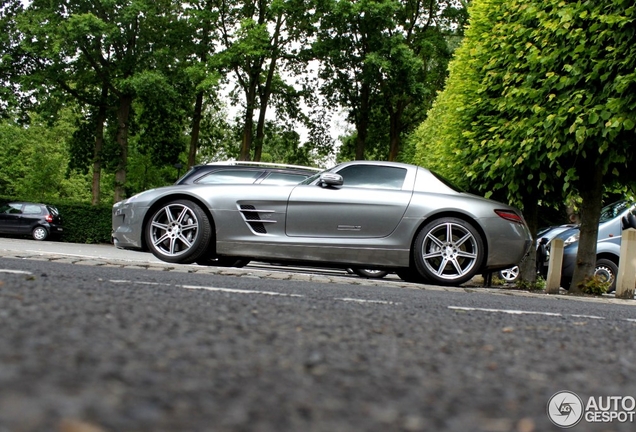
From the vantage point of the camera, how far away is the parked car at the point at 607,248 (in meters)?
14.3

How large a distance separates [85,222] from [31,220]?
1.97m

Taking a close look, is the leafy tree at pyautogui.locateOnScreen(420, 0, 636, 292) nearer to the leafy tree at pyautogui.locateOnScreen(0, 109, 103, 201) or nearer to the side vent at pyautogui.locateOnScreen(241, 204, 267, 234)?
the side vent at pyautogui.locateOnScreen(241, 204, 267, 234)

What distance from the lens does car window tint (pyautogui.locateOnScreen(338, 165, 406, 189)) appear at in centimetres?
899

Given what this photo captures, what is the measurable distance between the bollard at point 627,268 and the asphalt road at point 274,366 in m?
7.47

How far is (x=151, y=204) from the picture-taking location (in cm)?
888

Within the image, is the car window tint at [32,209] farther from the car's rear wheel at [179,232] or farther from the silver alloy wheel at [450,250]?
the silver alloy wheel at [450,250]

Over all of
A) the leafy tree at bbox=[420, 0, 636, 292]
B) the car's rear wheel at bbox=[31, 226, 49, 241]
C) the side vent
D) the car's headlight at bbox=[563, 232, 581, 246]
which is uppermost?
the leafy tree at bbox=[420, 0, 636, 292]

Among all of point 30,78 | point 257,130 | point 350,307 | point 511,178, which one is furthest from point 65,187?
point 350,307

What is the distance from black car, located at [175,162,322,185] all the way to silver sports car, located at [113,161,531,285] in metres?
1.01

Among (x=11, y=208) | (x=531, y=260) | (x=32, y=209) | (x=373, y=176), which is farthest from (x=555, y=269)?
(x=11, y=208)

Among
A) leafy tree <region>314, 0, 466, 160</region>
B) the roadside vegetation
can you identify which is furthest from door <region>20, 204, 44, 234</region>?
leafy tree <region>314, 0, 466, 160</region>

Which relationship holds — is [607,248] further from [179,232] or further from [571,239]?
[179,232]

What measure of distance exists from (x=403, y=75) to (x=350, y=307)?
25.3 m
